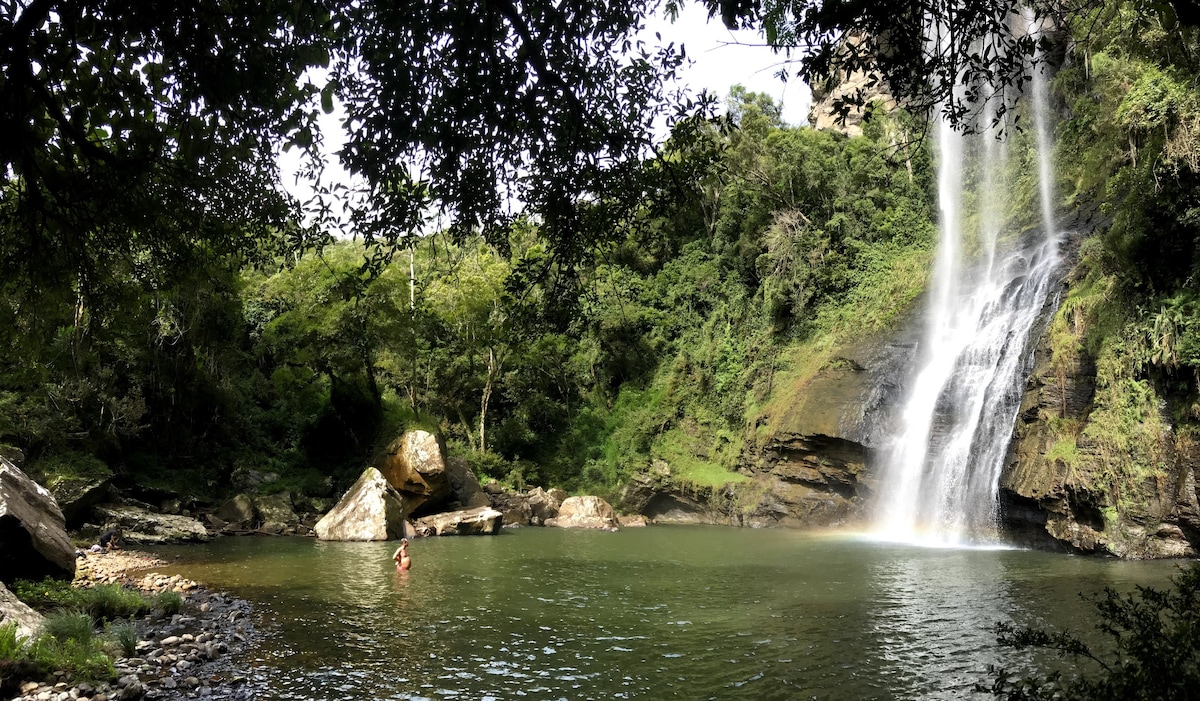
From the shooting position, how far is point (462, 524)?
21859mm

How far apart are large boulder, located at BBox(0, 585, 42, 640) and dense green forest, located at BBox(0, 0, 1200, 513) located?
2683mm

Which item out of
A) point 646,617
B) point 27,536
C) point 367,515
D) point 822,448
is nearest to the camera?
point 27,536

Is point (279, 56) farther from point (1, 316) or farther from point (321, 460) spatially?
point (321, 460)

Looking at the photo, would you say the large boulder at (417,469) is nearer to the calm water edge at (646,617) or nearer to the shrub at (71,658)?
the calm water edge at (646,617)

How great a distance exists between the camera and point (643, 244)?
19.8ft

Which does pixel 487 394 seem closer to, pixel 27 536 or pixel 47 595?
pixel 27 536

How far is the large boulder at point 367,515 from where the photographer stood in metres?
20.3

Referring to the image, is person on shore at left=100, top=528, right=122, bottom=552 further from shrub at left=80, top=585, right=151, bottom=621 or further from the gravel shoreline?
shrub at left=80, top=585, right=151, bottom=621

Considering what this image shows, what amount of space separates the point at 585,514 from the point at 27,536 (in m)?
17.2

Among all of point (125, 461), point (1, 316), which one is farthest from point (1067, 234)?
point (125, 461)

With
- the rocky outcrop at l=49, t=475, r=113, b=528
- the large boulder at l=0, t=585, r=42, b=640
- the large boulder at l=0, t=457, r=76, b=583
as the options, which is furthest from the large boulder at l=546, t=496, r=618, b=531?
the large boulder at l=0, t=585, r=42, b=640

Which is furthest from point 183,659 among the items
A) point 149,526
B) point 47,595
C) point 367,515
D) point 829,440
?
point 829,440

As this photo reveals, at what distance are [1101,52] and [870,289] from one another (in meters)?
11.1

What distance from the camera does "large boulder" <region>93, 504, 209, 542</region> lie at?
18750 millimetres
